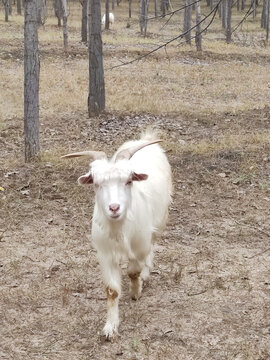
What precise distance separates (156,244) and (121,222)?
2.00m

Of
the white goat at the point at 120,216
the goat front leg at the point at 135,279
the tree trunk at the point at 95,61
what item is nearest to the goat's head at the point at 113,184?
the white goat at the point at 120,216

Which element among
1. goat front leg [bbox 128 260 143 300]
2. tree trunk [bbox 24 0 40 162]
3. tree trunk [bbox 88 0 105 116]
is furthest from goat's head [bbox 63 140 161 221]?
tree trunk [bbox 88 0 105 116]

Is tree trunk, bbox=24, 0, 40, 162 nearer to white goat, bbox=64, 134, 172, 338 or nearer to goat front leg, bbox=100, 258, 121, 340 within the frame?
white goat, bbox=64, 134, 172, 338

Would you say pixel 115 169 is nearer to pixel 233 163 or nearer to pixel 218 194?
pixel 218 194

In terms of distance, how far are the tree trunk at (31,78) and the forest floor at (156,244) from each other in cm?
29

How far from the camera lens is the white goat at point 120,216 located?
3.86 metres

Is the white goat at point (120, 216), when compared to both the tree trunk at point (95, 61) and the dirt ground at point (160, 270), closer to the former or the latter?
the dirt ground at point (160, 270)

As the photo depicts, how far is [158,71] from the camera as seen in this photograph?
1847 cm

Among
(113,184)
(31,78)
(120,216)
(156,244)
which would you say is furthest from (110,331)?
(31,78)

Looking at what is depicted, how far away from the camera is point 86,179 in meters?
4.07

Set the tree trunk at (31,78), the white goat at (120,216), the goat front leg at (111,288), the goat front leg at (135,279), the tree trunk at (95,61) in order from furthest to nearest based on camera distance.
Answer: the tree trunk at (95,61), the tree trunk at (31,78), the goat front leg at (135,279), the goat front leg at (111,288), the white goat at (120,216)

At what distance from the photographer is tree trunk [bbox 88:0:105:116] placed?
11430mm

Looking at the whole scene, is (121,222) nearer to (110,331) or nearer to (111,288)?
(111,288)

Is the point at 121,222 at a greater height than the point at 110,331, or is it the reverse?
the point at 121,222
